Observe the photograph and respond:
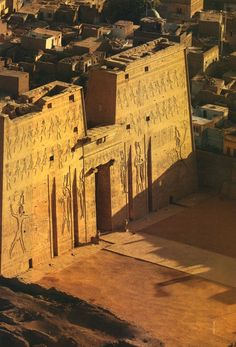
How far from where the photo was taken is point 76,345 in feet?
140

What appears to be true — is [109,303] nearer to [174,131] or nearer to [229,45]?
[174,131]

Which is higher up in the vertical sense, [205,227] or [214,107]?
[214,107]

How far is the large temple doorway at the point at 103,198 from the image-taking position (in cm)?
5330

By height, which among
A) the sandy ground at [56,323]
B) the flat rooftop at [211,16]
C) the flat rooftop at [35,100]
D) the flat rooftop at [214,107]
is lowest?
the sandy ground at [56,323]

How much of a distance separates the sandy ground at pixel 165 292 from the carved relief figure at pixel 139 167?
6.14ft

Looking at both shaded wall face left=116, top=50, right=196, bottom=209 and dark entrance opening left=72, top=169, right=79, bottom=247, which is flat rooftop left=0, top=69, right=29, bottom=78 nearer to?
shaded wall face left=116, top=50, right=196, bottom=209

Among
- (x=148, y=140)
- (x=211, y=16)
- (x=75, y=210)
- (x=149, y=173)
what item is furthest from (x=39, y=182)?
(x=211, y=16)

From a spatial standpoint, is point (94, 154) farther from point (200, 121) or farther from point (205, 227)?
point (200, 121)

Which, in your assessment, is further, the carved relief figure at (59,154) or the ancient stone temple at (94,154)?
the carved relief figure at (59,154)

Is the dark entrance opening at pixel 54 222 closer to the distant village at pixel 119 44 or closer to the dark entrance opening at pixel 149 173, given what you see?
the dark entrance opening at pixel 149 173

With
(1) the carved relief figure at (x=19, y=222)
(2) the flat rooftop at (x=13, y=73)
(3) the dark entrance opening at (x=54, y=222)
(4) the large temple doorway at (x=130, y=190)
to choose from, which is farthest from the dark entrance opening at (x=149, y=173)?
(2) the flat rooftop at (x=13, y=73)

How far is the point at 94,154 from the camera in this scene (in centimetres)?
5206

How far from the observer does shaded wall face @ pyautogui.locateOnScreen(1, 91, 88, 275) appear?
48438 millimetres

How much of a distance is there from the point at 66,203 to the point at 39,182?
7.29 ft
